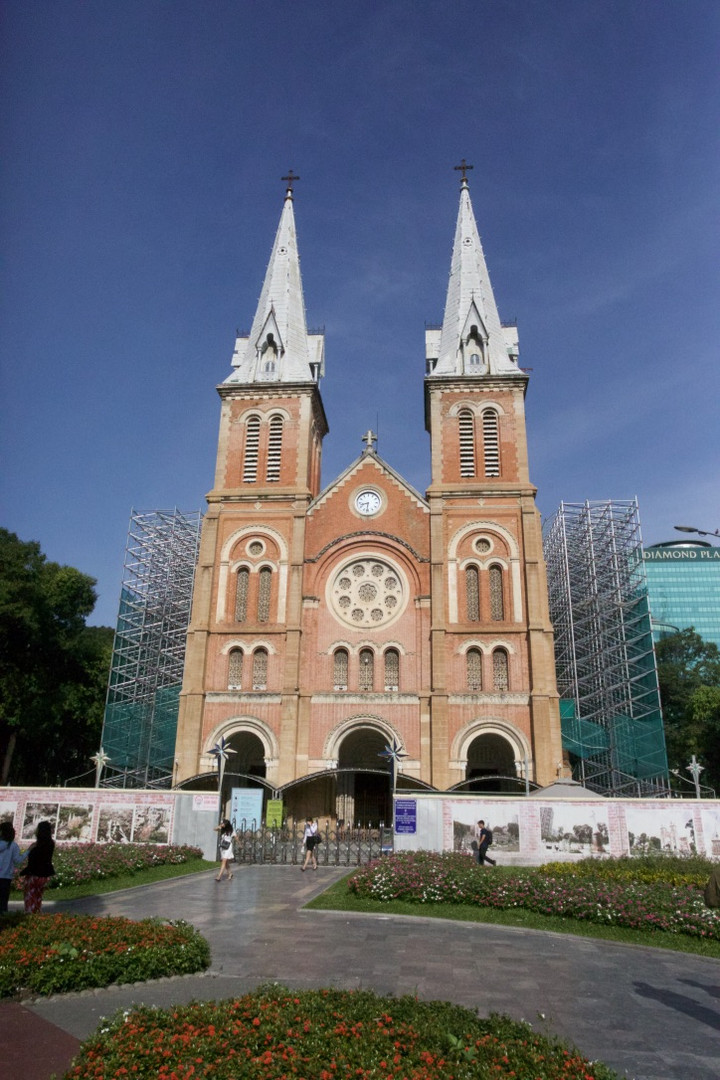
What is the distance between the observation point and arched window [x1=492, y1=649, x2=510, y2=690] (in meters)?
33.9

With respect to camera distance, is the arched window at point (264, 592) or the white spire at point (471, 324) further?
the white spire at point (471, 324)

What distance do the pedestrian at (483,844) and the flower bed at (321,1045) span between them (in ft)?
44.3

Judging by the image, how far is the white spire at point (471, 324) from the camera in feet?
136

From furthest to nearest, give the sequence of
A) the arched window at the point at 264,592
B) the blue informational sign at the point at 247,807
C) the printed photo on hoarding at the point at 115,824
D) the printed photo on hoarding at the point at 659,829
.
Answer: the arched window at the point at 264,592
the blue informational sign at the point at 247,807
the printed photo on hoarding at the point at 115,824
the printed photo on hoarding at the point at 659,829

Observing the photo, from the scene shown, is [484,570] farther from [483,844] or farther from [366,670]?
[483,844]

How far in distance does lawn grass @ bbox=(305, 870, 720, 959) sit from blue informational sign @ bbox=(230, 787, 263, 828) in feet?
42.0

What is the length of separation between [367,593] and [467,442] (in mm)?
9496

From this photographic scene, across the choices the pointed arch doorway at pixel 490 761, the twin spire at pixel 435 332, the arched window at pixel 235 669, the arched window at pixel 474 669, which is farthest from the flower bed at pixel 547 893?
the twin spire at pixel 435 332

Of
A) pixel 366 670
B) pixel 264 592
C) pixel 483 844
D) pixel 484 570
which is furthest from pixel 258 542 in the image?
pixel 483 844

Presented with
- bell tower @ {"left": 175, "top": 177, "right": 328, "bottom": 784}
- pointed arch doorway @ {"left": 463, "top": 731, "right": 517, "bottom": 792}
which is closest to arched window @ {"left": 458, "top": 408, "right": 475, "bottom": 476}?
bell tower @ {"left": 175, "top": 177, "right": 328, "bottom": 784}

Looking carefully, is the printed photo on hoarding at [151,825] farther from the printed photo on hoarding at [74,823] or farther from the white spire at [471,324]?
the white spire at [471,324]

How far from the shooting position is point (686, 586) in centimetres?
10675

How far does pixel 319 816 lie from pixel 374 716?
5.03 metres

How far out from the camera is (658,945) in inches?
494
